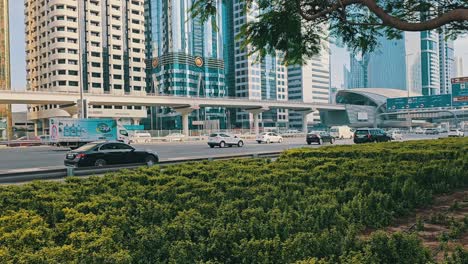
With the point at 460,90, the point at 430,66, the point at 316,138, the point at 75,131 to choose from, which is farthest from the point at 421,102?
the point at 75,131

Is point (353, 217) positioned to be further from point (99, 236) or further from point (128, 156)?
point (128, 156)

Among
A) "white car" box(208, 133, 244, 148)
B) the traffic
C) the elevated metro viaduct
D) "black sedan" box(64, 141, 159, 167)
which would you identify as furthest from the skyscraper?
"black sedan" box(64, 141, 159, 167)

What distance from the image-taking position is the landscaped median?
388 centimetres

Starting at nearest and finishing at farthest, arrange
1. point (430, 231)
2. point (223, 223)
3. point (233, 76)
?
point (223, 223) → point (430, 231) → point (233, 76)

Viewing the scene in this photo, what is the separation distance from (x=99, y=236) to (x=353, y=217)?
3213mm

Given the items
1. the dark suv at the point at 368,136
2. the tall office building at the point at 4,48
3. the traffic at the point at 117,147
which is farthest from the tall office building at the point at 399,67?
the tall office building at the point at 4,48

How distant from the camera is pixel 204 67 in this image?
134 meters

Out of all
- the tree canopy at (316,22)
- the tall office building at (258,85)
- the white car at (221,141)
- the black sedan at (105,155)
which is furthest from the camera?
the tall office building at (258,85)

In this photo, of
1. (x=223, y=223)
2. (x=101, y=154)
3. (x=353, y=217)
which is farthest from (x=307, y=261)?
(x=101, y=154)

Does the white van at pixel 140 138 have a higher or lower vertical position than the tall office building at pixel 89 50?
lower

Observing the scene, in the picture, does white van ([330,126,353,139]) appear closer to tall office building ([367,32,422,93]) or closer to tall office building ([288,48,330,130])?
tall office building ([367,32,422,93])

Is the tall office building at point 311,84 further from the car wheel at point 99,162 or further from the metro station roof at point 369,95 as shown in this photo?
the car wheel at point 99,162

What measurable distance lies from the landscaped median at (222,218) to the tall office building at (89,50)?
8464 cm

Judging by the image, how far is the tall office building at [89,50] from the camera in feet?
308
